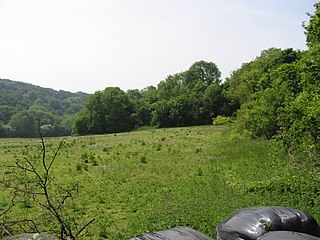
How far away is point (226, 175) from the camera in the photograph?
1330 cm

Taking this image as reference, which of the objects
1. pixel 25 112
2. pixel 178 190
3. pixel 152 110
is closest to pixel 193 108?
pixel 152 110

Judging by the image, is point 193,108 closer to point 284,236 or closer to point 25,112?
point 25,112

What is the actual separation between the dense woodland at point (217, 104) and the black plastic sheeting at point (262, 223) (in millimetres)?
3723

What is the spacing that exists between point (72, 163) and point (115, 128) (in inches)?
1621

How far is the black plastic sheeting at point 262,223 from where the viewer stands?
5750mm

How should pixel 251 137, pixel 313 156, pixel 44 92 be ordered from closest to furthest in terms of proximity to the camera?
pixel 313 156, pixel 251 137, pixel 44 92

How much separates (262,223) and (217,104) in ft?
165

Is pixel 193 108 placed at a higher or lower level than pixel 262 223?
higher

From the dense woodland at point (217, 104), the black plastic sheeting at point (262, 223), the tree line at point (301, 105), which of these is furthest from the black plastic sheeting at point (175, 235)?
the tree line at point (301, 105)

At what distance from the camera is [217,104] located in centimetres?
5547

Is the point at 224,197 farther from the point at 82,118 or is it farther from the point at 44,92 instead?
the point at 44,92

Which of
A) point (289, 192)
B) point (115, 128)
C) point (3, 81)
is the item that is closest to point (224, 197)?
point (289, 192)

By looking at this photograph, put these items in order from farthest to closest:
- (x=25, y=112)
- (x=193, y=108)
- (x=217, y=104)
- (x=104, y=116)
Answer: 1. (x=104, y=116)
2. (x=193, y=108)
3. (x=217, y=104)
4. (x=25, y=112)

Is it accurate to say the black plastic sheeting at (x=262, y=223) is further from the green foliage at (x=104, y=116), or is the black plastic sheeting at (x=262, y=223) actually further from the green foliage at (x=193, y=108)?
the green foliage at (x=104, y=116)
